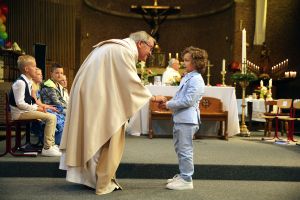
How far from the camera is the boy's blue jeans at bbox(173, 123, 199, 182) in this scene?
383cm

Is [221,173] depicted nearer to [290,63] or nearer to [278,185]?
[278,185]

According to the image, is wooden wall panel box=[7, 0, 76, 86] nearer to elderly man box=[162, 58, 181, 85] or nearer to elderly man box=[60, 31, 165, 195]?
elderly man box=[162, 58, 181, 85]

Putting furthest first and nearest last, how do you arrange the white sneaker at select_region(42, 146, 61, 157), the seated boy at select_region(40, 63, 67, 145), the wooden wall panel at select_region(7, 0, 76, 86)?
the wooden wall panel at select_region(7, 0, 76, 86)
the seated boy at select_region(40, 63, 67, 145)
the white sneaker at select_region(42, 146, 61, 157)

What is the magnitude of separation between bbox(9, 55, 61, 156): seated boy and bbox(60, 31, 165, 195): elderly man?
3.72 ft

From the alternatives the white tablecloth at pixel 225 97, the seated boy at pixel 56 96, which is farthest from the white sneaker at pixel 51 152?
the white tablecloth at pixel 225 97

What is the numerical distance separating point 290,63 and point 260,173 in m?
8.66

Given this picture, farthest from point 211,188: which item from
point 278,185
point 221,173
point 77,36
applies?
point 77,36

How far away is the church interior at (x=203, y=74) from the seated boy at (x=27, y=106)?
1.10 feet

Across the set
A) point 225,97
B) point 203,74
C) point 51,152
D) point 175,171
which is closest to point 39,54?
point 225,97

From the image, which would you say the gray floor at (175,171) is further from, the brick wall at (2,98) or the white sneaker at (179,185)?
the brick wall at (2,98)

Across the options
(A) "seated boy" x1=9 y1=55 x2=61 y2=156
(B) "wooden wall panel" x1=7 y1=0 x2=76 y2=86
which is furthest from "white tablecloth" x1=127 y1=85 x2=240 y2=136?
(B) "wooden wall panel" x1=7 y1=0 x2=76 y2=86

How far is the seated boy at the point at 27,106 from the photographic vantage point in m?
4.71

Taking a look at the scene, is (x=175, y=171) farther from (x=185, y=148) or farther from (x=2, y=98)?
(x=2, y=98)

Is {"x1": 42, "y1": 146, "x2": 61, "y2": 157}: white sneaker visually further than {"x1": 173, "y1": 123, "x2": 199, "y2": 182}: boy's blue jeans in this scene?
Yes
